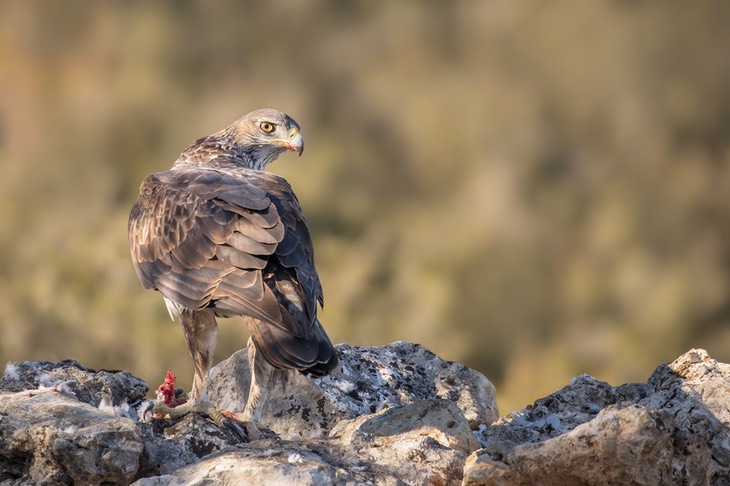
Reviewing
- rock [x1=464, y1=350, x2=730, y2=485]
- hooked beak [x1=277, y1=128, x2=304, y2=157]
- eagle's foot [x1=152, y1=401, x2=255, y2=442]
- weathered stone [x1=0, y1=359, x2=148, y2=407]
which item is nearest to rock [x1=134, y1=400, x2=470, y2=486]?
rock [x1=464, y1=350, x2=730, y2=485]

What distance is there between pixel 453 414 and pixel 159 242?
1.88 meters

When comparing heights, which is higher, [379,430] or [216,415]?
[216,415]

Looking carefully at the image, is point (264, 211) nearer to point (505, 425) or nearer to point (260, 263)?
point (260, 263)

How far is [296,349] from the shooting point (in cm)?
412

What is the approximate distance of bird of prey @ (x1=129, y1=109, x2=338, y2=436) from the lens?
4.25m

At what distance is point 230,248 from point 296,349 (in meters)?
0.68

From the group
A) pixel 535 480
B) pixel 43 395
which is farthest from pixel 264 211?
pixel 535 480

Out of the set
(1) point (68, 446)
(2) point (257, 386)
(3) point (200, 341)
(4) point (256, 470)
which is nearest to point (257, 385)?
(2) point (257, 386)

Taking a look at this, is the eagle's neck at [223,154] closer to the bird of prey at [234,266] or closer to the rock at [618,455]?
the bird of prey at [234,266]

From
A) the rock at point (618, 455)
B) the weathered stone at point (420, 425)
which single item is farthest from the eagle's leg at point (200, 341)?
the rock at point (618, 455)

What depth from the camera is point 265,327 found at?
14.0 ft

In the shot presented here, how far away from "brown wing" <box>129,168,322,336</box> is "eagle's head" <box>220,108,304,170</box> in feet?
3.22

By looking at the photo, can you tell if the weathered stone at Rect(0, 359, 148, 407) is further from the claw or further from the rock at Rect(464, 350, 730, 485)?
the rock at Rect(464, 350, 730, 485)

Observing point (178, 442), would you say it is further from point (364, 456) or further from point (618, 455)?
point (618, 455)
